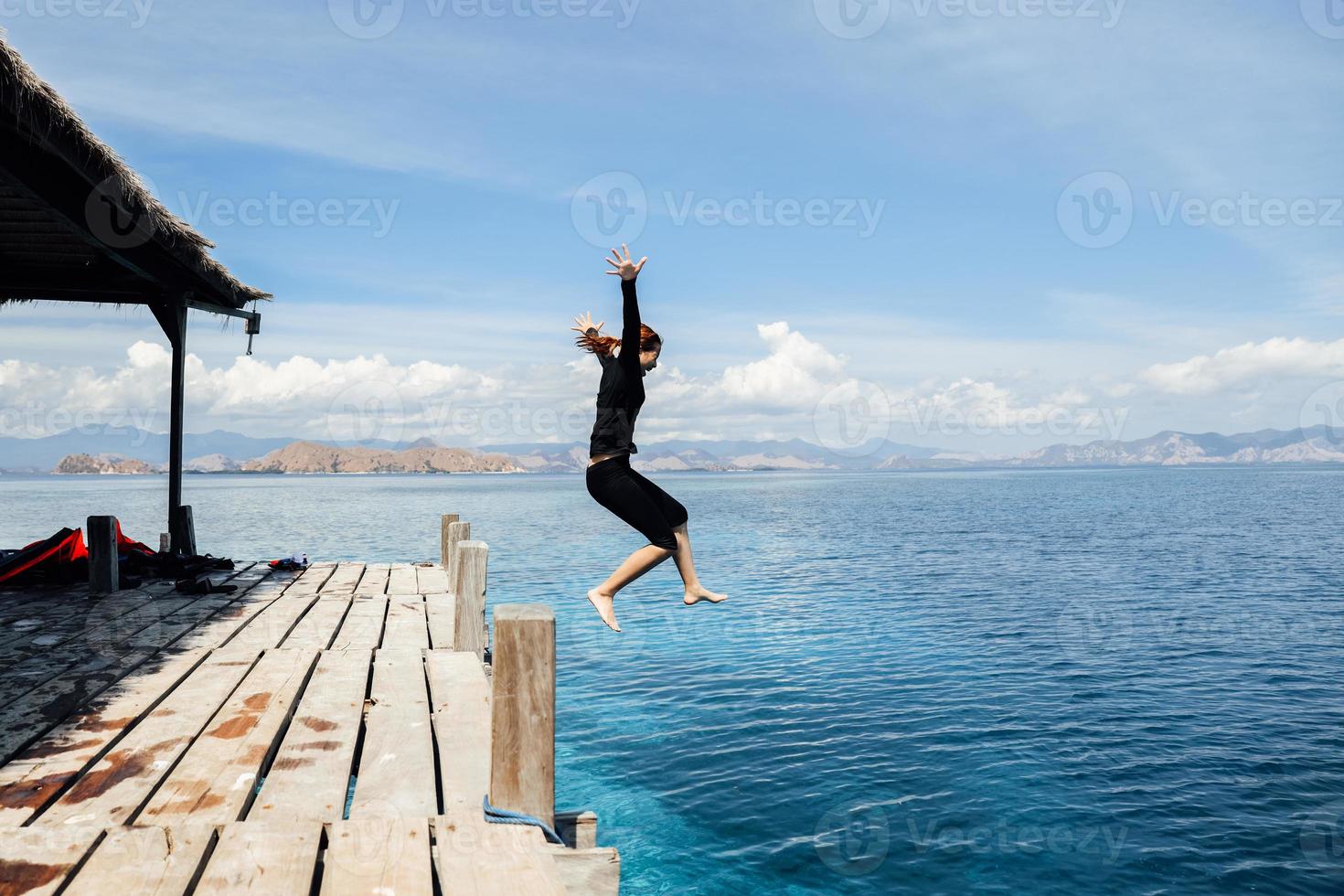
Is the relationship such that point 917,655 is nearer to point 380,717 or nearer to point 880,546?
point 380,717

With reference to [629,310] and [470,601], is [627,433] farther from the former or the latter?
[470,601]

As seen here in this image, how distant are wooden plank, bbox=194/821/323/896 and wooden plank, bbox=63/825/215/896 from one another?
0.08 meters

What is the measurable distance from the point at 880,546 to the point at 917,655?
2840cm

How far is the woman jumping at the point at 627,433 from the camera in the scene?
5375 millimetres

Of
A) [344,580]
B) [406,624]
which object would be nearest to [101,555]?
[344,580]

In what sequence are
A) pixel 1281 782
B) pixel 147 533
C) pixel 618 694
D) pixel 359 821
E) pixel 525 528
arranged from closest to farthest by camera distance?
pixel 359 821
pixel 1281 782
pixel 618 694
pixel 147 533
pixel 525 528

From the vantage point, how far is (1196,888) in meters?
9.28

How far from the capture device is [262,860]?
362 centimetres

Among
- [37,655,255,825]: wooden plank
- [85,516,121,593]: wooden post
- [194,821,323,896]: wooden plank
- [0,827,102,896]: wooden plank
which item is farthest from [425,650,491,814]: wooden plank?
[85,516,121,593]: wooden post

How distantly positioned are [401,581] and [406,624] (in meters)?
3.85

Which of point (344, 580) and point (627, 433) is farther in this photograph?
point (344, 580)

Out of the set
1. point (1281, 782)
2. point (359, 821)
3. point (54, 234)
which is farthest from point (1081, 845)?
point (54, 234)

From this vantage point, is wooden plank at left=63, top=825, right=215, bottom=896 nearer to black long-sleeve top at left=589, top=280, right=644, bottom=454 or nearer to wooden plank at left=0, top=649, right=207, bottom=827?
wooden plank at left=0, top=649, right=207, bottom=827

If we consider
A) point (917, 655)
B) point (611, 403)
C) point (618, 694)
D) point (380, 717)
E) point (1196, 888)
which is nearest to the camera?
point (611, 403)
